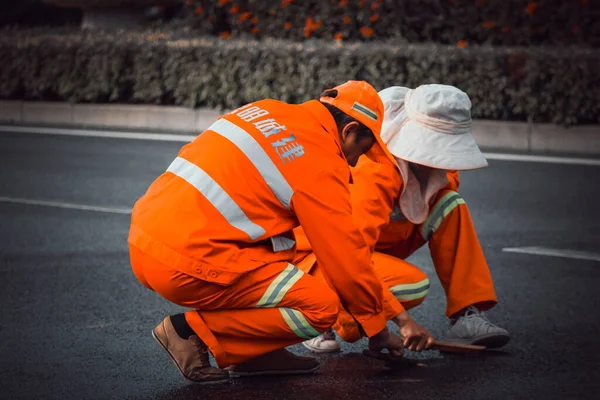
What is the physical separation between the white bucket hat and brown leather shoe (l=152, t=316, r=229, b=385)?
113cm

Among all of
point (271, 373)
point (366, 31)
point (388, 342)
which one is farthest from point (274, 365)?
point (366, 31)

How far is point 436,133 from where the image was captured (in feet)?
15.0

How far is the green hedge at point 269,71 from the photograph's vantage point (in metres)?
11.1

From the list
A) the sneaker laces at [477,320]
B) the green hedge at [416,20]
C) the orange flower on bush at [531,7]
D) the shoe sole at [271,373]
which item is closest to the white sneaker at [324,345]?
the shoe sole at [271,373]

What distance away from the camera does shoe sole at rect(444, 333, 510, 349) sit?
471cm

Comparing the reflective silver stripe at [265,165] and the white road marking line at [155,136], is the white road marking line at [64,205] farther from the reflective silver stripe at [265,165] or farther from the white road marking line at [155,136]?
the reflective silver stripe at [265,165]

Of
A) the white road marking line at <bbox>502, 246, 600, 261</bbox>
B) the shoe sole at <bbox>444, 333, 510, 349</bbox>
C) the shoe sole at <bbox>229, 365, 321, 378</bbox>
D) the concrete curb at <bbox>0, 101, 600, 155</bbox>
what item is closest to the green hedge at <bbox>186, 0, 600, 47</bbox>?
the concrete curb at <bbox>0, 101, 600, 155</bbox>

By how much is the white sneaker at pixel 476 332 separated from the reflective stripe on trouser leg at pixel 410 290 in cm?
25

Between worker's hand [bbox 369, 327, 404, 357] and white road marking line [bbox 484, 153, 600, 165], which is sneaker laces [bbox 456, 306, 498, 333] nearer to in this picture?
worker's hand [bbox 369, 327, 404, 357]

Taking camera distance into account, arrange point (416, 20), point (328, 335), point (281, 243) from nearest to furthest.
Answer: point (281, 243), point (328, 335), point (416, 20)

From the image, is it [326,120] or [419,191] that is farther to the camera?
[419,191]

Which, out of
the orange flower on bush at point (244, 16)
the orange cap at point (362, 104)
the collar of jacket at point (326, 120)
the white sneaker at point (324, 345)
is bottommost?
the orange flower on bush at point (244, 16)

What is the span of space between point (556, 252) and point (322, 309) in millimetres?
3020

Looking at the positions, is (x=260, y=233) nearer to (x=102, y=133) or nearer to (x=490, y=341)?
(x=490, y=341)
